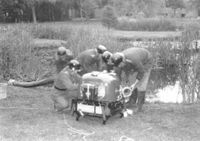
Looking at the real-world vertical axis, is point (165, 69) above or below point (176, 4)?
below

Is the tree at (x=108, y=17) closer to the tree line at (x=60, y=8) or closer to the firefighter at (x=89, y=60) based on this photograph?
the tree line at (x=60, y=8)

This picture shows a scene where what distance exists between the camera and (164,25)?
1072 inches

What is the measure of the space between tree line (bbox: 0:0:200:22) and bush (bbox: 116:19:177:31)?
4650 millimetres

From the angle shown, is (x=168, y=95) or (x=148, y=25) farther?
(x=148, y=25)

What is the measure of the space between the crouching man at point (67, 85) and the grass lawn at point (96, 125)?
205mm

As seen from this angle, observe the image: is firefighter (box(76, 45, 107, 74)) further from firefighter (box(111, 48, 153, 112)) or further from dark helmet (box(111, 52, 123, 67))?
dark helmet (box(111, 52, 123, 67))

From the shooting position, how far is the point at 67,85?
6.12 meters

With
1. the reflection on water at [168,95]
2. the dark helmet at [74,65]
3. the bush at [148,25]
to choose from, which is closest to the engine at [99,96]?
the dark helmet at [74,65]

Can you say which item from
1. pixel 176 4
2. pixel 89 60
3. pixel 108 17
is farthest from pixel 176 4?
pixel 89 60

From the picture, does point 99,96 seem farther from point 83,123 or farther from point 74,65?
point 74,65

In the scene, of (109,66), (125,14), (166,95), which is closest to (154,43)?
(166,95)

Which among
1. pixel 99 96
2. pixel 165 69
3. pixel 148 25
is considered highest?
pixel 99 96

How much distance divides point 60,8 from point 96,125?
36931mm

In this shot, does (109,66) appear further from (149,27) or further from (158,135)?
(149,27)
